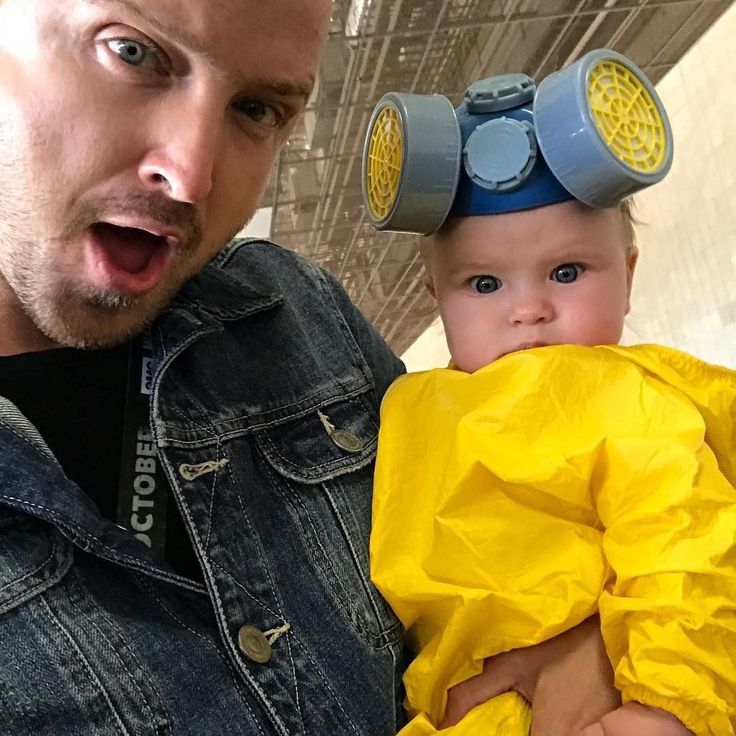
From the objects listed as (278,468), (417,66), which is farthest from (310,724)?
(417,66)

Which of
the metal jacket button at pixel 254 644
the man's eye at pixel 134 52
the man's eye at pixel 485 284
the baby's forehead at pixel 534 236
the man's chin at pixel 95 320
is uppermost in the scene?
the man's eye at pixel 134 52

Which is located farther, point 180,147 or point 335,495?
point 335,495

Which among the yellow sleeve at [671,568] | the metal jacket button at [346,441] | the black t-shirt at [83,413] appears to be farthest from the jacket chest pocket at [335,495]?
the yellow sleeve at [671,568]

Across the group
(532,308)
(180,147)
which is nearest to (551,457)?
(532,308)

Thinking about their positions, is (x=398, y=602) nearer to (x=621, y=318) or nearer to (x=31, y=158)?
(x=621, y=318)

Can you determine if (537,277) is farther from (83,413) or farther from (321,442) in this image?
(83,413)

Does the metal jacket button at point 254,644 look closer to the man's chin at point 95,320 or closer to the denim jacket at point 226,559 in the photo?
the denim jacket at point 226,559

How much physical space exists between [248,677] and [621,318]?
0.56 meters

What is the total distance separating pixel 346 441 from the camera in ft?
2.88

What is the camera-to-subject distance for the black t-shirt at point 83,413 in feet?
2.37

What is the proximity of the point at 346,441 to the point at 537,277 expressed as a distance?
282 mm

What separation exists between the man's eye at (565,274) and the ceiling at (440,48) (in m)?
1.59

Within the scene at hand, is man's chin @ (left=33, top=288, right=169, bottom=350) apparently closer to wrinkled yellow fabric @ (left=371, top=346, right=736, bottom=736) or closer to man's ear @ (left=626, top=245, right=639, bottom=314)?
wrinkled yellow fabric @ (left=371, top=346, right=736, bottom=736)

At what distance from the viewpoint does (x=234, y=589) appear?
2.26 ft
